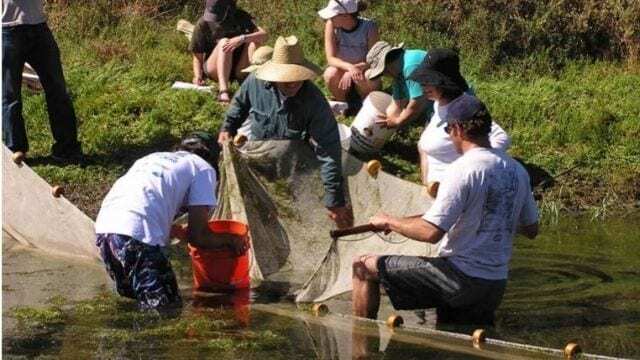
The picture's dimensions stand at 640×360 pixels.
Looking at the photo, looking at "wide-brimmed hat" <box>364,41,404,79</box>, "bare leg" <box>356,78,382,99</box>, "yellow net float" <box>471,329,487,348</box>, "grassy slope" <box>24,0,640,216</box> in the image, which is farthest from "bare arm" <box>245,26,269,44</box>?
"yellow net float" <box>471,329,487,348</box>

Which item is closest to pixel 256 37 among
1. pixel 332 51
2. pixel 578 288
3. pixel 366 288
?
pixel 332 51

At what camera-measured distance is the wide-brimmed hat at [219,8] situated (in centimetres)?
1476

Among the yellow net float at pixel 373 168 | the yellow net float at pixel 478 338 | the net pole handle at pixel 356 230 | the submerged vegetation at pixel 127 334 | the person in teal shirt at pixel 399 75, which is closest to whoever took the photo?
the yellow net float at pixel 478 338

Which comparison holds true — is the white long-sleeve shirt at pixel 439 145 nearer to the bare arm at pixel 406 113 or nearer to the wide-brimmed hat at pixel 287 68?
the wide-brimmed hat at pixel 287 68

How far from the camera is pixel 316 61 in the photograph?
1602 centimetres

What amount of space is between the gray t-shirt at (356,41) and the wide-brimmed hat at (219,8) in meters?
1.28

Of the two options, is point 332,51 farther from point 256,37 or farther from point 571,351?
point 571,351

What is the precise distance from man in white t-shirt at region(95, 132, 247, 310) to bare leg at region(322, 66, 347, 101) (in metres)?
5.45

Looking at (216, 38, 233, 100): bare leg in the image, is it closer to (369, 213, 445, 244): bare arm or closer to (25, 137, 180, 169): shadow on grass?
(25, 137, 180, 169): shadow on grass

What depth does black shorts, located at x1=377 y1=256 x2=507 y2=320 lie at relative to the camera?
808 cm

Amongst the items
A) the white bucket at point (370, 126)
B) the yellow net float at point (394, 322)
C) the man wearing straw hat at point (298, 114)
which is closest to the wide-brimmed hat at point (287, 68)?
the man wearing straw hat at point (298, 114)

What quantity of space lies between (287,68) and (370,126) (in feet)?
10.7

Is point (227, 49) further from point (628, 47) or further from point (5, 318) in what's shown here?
point (5, 318)

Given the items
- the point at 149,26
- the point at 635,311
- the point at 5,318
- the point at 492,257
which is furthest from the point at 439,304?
the point at 149,26
